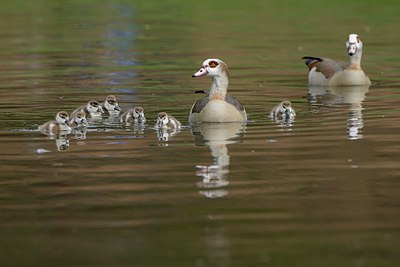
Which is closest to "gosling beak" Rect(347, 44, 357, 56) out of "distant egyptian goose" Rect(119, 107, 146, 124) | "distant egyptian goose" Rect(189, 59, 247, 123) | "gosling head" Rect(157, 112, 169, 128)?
"distant egyptian goose" Rect(189, 59, 247, 123)

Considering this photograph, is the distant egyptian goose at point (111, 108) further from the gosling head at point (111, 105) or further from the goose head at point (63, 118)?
the goose head at point (63, 118)

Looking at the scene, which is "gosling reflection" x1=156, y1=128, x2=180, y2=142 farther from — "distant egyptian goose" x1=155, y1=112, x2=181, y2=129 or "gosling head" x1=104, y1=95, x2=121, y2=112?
"gosling head" x1=104, y1=95, x2=121, y2=112

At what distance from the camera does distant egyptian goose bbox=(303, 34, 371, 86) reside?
1070 inches

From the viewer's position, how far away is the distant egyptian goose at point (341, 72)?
27188 millimetres

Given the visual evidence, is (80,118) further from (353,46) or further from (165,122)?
(353,46)

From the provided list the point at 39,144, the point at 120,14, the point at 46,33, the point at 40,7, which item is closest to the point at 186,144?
the point at 39,144

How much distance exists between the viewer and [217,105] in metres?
20.0

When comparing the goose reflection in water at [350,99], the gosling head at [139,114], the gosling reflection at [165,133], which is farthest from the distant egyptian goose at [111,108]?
the goose reflection in water at [350,99]

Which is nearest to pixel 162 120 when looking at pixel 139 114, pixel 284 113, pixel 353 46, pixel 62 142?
pixel 139 114

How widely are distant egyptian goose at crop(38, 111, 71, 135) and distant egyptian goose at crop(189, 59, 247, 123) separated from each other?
86.5 inches

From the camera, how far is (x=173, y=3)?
55656 mm

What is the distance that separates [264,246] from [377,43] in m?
26.0

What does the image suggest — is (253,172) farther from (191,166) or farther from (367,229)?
(367,229)

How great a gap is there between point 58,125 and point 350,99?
24.1 feet
